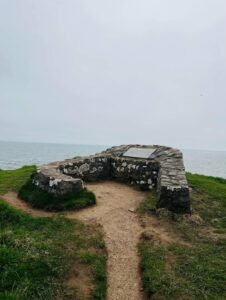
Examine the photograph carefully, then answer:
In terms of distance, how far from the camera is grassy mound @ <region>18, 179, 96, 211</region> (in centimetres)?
1117

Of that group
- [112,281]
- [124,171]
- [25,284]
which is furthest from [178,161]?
[25,284]

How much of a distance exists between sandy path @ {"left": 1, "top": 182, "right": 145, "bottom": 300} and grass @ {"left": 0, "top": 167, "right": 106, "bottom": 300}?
281 millimetres

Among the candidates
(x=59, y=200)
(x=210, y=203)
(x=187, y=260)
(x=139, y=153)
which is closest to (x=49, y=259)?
(x=187, y=260)

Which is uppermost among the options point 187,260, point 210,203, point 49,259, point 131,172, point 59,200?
point 131,172

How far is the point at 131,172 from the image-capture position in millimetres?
15875

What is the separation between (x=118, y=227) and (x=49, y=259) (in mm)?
2950

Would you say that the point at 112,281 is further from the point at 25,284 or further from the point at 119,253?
the point at 25,284

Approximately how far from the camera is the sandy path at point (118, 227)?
22.9 feet

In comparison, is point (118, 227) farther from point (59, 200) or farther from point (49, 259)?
point (49, 259)

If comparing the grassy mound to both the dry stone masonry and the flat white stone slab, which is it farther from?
the flat white stone slab

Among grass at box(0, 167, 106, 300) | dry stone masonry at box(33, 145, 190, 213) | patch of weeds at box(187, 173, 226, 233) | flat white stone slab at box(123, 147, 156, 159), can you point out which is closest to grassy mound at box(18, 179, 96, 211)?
dry stone masonry at box(33, 145, 190, 213)

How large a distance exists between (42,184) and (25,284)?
20.2 feet

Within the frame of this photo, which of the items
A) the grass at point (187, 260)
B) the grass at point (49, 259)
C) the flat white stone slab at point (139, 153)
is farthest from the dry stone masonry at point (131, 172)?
the grass at point (49, 259)

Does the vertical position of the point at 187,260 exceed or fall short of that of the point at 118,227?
it falls short
